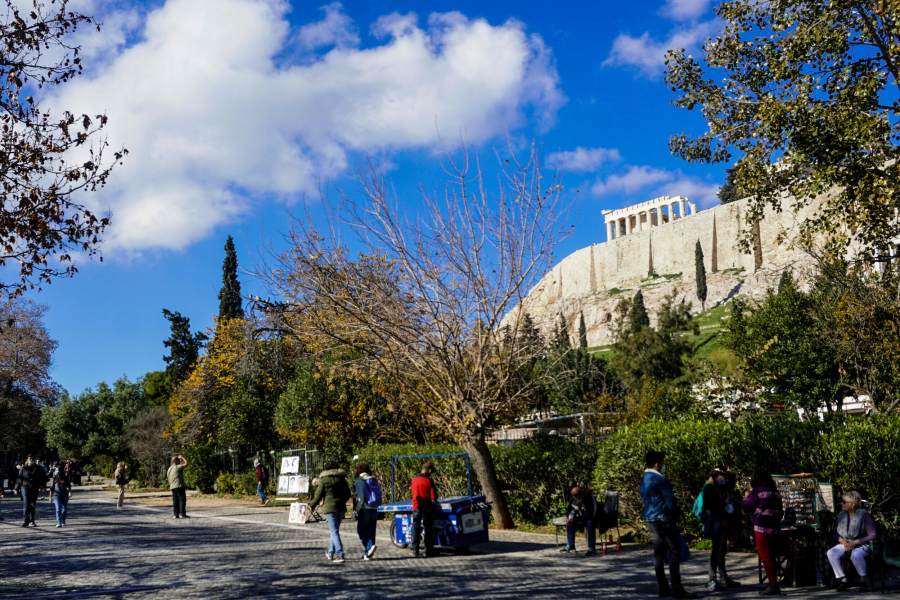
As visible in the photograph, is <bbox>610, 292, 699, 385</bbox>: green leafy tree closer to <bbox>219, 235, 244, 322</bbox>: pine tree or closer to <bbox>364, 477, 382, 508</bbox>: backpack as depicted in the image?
<bbox>219, 235, 244, 322</bbox>: pine tree

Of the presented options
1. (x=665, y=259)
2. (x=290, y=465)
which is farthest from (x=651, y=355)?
(x=665, y=259)

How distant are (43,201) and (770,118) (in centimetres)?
1070

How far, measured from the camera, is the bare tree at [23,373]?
3875 cm

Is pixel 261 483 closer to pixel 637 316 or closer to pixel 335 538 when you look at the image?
pixel 335 538

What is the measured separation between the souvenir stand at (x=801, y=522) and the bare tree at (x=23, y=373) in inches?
1583

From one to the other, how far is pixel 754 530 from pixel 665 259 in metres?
120

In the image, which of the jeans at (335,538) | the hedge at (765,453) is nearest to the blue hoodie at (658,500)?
the hedge at (765,453)

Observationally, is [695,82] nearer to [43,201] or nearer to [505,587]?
[505,587]

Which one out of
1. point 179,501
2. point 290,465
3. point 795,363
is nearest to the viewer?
point 179,501

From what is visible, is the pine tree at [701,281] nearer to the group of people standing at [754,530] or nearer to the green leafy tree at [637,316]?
the green leafy tree at [637,316]

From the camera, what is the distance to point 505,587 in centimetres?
809

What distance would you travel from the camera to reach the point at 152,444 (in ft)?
136

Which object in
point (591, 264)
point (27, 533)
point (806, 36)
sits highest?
point (591, 264)

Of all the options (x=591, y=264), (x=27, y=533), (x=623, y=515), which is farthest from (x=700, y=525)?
(x=591, y=264)
